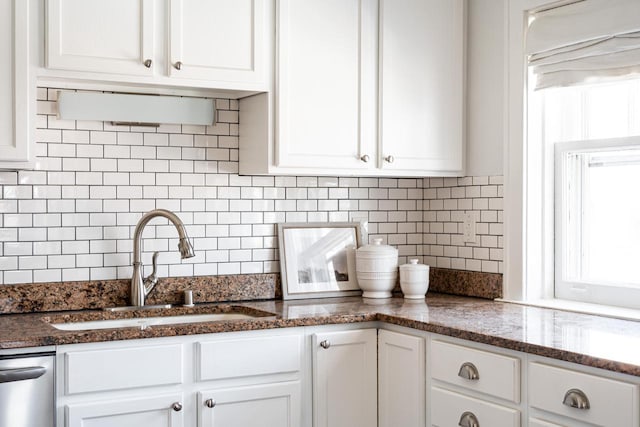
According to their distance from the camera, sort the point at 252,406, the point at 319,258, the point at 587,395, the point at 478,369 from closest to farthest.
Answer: the point at 587,395 < the point at 478,369 < the point at 252,406 < the point at 319,258

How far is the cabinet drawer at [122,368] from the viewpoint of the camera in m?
2.80

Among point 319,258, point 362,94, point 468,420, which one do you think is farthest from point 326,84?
point 468,420

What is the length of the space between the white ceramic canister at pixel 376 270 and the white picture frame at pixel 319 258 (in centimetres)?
9

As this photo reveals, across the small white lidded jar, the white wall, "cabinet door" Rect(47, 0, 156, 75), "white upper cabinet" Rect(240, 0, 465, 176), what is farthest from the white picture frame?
"cabinet door" Rect(47, 0, 156, 75)

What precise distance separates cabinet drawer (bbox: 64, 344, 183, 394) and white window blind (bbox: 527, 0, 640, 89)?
1.79 meters

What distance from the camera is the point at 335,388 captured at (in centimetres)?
326

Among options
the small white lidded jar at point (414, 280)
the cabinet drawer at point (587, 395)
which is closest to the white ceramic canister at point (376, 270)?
the small white lidded jar at point (414, 280)

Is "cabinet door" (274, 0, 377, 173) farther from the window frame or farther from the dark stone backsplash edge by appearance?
the window frame

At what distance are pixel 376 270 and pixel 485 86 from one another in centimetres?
93

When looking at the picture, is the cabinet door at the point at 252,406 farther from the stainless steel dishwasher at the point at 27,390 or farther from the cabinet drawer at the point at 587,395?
the cabinet drawer at the point at 587,395

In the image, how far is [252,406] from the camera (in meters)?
3.09

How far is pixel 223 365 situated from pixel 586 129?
1681 millimetres

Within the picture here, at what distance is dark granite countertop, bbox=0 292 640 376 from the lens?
101 inches

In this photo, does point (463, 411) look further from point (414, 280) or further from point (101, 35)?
point (101, 35)
